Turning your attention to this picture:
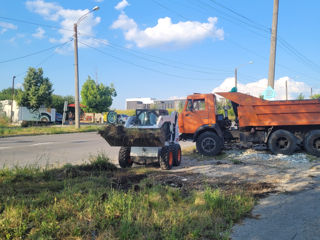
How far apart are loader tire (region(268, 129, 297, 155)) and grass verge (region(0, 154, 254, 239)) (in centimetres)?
590

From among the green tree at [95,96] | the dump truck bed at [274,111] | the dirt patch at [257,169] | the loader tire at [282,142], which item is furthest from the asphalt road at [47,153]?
the green tree at [95,96]

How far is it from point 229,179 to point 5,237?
5005 millimetres

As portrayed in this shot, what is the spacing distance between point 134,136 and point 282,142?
6.22m

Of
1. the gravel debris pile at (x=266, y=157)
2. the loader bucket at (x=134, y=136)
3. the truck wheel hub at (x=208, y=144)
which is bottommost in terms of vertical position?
the gravel debris pile at (x=266, y=157)

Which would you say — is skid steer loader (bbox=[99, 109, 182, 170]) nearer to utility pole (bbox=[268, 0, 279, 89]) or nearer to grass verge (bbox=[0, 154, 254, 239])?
grass verge (bbox=[0, 154, 254, 239])

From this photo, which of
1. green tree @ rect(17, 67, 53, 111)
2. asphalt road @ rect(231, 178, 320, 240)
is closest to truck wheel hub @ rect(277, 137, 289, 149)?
asphalt road @ rect(231, 178, 320, 240)

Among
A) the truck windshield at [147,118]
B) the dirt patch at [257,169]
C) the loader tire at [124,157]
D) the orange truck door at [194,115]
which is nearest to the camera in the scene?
the dirt patch at [257,169]

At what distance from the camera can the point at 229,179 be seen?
22.2ft

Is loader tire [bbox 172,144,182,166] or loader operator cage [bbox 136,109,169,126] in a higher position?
loader operator cage [bbox 136,109,169,126]

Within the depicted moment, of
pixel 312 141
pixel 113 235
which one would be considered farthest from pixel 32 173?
pixel 312 141

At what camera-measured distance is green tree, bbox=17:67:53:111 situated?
32.0 meters

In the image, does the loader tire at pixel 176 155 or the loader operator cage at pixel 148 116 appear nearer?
the loader tire at pixel 176 155

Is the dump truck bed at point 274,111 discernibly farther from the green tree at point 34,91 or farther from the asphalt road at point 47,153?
the green tree at point 34,91

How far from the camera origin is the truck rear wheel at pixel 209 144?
10.6m
